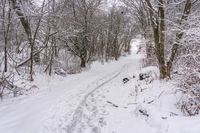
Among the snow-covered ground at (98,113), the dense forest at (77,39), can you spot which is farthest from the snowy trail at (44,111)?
the dense forest at (77,39)

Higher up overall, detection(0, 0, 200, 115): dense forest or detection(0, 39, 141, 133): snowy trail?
detection(0, 0, 200, 115): dense forest

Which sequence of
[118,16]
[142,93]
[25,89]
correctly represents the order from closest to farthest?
[142,93] → [25,89] → [118,16]

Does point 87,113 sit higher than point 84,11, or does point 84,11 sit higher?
point 84,11

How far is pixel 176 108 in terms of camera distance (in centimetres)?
733

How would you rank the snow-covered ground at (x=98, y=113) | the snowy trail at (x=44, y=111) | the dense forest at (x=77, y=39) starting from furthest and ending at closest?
the dense forest at (x=77, y=39) < the snowy trail at (x=44, y=111) < the snow-covered ground at (x=98, y=113)

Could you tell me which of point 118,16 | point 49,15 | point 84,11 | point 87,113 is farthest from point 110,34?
point 87,113

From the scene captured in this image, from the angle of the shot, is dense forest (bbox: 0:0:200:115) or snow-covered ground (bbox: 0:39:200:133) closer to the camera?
snow-covered ground (bbox: 0:39:200:133)

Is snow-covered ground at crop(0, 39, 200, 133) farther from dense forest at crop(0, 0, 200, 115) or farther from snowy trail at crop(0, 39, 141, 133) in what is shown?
dense forest at crop(0, 0, 200, 115)

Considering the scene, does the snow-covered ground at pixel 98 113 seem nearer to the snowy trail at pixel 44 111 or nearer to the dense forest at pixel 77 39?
the snowy trail at pixel 44 111

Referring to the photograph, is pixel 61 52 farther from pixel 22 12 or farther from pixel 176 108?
pixel 176 108

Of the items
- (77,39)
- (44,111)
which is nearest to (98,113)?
(44,111)

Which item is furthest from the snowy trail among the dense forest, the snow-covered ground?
the dense forest

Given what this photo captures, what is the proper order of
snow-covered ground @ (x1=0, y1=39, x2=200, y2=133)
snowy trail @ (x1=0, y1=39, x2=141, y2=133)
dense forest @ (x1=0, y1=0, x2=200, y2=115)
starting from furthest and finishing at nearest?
dense forest @ (x1=0, y1=0, x2=200, y2=115), snowy trail @ (x1=0, y1=39, x2=141, y2=133), snow-covered ground @ (x1=0, y1=39, x2=200, y2=133)

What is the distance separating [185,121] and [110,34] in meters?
28.9
